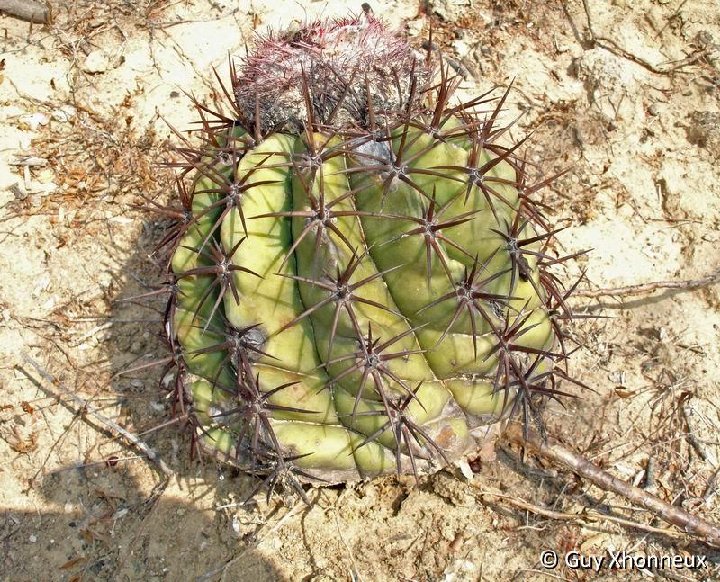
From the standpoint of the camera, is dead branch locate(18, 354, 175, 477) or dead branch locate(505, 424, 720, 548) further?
dead branch locate(18, 354, 175, 477)

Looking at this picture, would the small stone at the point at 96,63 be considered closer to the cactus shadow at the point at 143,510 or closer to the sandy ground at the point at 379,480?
the sandy ground at the point at 379,480

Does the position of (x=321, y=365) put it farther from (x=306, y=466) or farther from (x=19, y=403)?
(x=19, y=403)

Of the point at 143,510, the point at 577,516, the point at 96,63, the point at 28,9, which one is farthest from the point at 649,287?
the point at 28,9

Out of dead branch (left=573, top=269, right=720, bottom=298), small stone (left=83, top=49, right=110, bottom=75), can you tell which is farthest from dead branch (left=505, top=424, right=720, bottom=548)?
small stone (left=83, top=49, right=110, bottom=75)

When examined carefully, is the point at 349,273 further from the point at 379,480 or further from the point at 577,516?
the point at 577,516

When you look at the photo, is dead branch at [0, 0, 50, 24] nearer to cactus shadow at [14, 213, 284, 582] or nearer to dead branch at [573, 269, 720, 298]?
cactus shadow at [14, 213, 284, 582]

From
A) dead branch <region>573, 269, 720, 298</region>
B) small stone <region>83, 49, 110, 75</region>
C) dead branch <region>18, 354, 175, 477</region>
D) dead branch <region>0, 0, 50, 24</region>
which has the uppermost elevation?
dead branch <region>0, 0, 50, 24</region>

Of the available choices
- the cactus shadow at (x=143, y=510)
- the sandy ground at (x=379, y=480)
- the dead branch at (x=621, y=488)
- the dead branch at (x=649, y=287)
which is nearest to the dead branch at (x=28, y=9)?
the sandy ground at (x=379, y=480)
